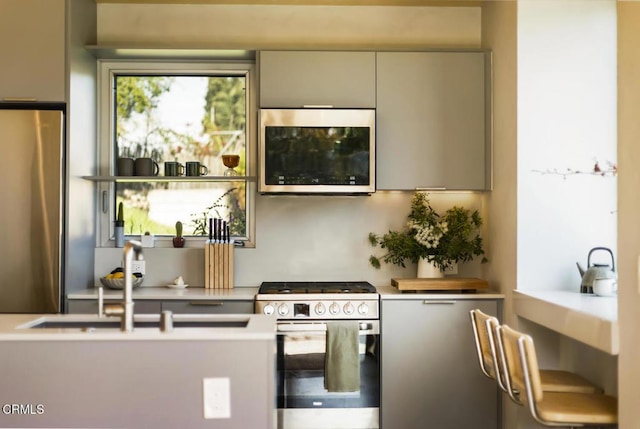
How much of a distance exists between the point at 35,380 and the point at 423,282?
226cm

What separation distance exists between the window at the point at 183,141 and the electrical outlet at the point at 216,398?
2.13m

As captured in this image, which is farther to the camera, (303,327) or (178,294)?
(178,294)

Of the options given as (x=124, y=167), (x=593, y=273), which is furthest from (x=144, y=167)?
(x=593, y=273)

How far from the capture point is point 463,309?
4.08 m

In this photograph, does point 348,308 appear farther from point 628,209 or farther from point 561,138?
point 628,209

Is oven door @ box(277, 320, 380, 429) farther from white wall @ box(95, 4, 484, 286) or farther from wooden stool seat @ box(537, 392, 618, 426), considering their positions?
wooden stool seat @ box(537, 392, 618, 426)

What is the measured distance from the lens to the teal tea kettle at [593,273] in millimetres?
3492

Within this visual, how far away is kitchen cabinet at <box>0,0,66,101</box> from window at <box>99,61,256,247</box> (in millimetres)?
650

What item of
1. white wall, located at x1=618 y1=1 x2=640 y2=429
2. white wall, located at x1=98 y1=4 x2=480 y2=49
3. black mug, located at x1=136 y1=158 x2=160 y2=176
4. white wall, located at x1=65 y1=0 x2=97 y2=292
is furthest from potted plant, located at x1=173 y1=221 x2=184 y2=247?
white wall, located at x1=618 y1=1 x2=640 y2=429

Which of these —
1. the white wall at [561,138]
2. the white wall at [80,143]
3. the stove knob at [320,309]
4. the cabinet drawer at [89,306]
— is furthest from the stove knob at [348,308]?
the white wall at [80,143]

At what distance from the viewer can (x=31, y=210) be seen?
4043 mm

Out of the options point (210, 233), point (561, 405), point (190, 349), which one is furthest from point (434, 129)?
point (190, 349)

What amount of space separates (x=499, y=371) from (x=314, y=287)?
1.46 meters

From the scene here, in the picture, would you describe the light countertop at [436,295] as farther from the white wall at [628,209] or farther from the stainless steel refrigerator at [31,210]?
the stainless steel refrigerator at [31,210]
